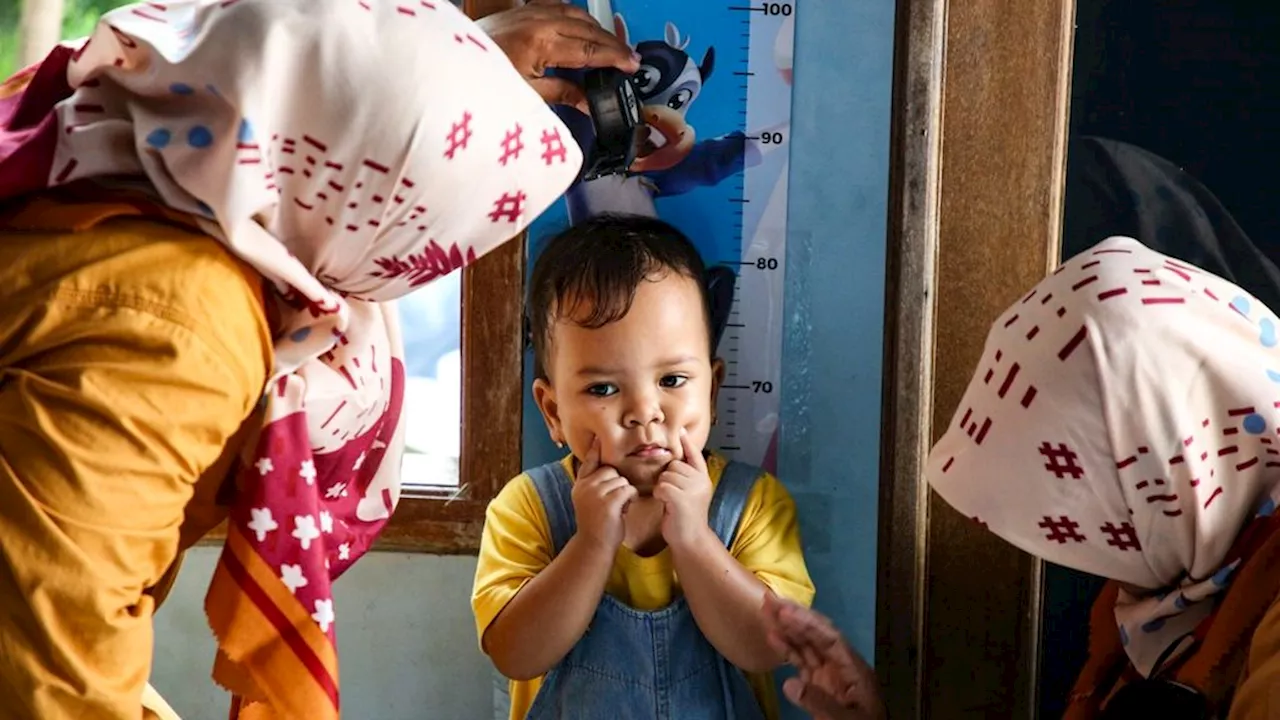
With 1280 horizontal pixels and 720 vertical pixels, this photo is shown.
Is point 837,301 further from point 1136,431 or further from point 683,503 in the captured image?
point 1136,431

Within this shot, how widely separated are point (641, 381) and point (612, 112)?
11.2 inches

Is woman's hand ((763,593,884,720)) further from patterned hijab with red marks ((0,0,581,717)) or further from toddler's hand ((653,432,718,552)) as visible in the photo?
patterned hijab with red marks ((0,0,581,717))

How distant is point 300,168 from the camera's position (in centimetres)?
91

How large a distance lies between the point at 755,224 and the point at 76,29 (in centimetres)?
83

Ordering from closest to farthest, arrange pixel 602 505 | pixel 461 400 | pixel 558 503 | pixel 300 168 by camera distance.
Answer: pixel 300 168
pixel 602 505
pixel 558 503
pixel 461 400

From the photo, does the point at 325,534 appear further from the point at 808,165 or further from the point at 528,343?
the point at 808,165

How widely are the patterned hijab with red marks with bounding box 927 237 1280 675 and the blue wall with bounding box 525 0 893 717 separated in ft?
1.31

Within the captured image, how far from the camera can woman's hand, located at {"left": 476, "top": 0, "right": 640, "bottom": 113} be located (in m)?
1.36

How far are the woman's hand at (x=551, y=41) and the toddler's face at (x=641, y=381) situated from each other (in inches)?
9.3

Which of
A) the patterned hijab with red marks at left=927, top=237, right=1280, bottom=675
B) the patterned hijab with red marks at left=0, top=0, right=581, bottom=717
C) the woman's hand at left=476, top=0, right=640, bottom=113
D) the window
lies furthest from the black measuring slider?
the patterned hijab with red marks at left=927, top=237, right=1280, bottom=675

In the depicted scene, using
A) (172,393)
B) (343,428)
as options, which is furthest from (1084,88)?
(172,393)

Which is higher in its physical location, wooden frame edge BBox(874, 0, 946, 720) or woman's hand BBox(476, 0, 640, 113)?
woman's hand BBox(476, 0, 640, 113)

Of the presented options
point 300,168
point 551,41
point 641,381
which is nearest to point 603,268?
point 641,381

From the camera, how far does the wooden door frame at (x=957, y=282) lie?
132cm
